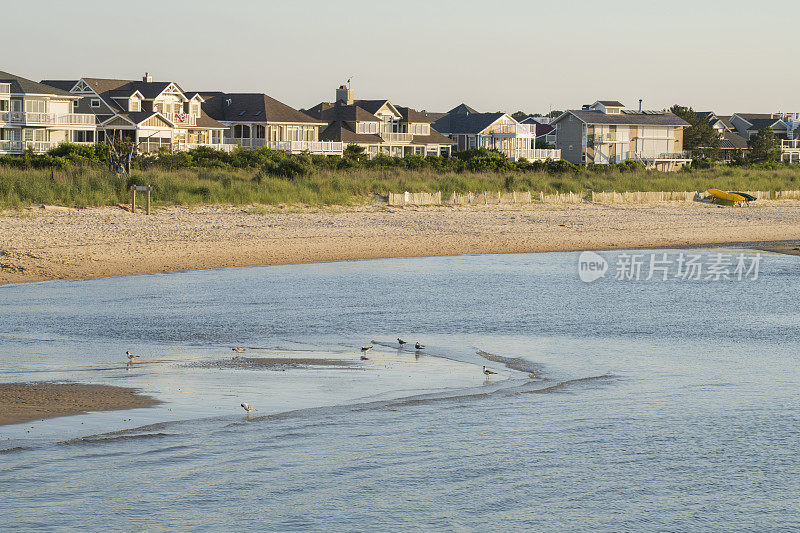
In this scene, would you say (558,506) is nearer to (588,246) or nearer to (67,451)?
(67,451)

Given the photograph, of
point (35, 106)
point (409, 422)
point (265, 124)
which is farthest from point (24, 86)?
point (409, 422)

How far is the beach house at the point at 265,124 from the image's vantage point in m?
72.6

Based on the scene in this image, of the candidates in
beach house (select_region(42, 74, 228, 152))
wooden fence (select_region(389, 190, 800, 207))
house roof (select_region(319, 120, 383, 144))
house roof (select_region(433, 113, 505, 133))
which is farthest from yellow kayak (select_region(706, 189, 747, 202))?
house roof (select_region(433, 113, 505, 133))

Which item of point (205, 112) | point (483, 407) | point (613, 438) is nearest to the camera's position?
point (613, 438)

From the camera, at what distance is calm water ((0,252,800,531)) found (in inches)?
320

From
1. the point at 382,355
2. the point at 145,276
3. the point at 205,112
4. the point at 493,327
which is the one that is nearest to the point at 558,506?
the point at 382,355

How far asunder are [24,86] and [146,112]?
8.93 meters

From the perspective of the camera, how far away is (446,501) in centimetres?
836

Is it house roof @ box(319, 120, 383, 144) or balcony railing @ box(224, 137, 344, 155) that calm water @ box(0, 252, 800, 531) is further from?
house roof @ box(319, 120, 383, 144)

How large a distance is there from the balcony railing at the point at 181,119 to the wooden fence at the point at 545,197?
34.2 m

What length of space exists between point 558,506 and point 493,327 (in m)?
8.29

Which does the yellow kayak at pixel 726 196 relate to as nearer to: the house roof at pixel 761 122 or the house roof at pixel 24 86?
the house roof at pixel 24 86

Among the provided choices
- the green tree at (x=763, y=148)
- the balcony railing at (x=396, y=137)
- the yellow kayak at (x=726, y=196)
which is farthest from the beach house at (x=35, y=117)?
the green tree at (x=763, y=148)

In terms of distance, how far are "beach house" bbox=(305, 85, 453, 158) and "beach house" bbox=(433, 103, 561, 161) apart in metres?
5.54
